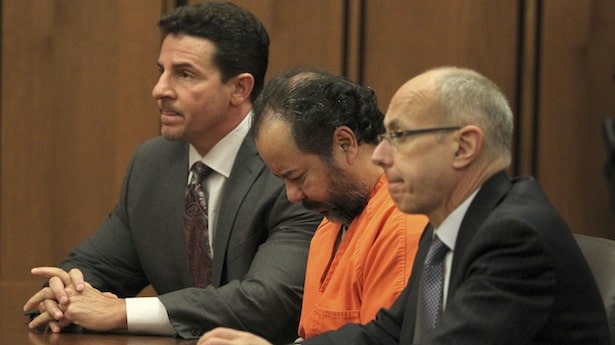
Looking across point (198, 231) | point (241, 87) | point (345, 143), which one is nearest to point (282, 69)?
point (241, 87)

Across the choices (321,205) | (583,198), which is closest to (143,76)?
(583,198)

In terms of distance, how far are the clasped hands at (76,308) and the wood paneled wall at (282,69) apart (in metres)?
2.43

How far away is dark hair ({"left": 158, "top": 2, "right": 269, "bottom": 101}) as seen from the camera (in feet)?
12.0

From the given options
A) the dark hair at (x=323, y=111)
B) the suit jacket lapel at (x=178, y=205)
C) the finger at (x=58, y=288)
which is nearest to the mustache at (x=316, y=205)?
the dark hair at (x=323, y=111)

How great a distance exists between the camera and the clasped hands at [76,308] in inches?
115

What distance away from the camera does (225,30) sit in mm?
3658

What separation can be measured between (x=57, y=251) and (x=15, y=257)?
0.61 ft

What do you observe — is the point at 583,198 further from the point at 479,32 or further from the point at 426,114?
Answer: the point at 426,114

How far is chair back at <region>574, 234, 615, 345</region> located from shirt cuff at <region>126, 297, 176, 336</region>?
99cm

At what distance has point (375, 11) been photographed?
5.57 m

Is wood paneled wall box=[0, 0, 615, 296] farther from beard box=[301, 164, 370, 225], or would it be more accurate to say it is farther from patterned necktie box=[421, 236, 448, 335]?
patterned necktie box=[421, 236, 448, 335]

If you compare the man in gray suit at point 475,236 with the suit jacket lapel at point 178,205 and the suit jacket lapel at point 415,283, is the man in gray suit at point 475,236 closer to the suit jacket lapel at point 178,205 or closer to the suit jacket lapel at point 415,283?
the suit jacket lapel at point 415,283

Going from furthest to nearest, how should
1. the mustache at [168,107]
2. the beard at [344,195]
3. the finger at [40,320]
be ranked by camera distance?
the mustache at [168,107] < the finger at [40,320] < the beard at [344,195]

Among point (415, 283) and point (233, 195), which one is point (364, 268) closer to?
point (415, 283)
